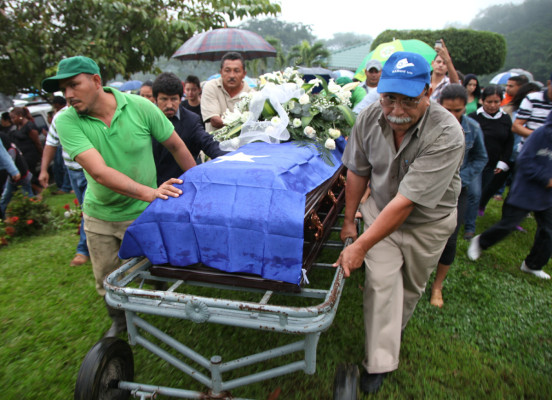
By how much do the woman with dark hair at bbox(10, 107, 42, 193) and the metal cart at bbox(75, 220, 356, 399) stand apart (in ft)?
25.4

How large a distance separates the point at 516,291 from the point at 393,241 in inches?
90.4

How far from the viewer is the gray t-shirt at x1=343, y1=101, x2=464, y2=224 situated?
211 cm

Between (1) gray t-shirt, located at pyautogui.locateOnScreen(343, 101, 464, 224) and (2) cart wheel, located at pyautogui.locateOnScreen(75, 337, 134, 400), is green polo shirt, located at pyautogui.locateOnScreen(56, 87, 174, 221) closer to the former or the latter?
(2) cart wheel, located at pyautogui.locateOnScreen(75, 337, 134, 400)

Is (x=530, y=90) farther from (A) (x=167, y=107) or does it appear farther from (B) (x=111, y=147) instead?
(B) (x=111, y=147)

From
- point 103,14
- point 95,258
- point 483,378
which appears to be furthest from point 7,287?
point 103,14

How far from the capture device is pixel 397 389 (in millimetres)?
2582

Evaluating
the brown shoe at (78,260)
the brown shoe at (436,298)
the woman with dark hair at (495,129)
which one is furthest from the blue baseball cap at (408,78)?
the brown shoe at (78,260)

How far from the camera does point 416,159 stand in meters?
2.16

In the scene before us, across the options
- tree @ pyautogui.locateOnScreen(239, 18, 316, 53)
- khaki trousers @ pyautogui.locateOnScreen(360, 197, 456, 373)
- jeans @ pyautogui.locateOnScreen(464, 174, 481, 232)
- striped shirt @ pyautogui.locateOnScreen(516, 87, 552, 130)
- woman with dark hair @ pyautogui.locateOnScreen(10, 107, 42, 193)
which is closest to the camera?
khaki trousers @ pyautogui.locateOnScreen(360, 197, 456, 373)

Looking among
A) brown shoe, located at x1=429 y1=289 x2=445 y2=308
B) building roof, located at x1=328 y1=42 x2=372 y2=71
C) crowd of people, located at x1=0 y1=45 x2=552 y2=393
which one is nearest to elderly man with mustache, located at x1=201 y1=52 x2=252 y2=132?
crowd of people, located at x1=0 y1=45 x2=552 y2=393

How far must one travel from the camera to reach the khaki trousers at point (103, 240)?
287 cm

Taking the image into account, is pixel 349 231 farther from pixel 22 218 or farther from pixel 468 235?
pixel 22 218

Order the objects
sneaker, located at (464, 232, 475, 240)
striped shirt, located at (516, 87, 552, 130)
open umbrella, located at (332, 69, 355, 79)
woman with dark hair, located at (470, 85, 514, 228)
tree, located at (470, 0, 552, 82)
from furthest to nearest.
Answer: tree, located at (470, 0, 552, 82) → open umbrella, located at (332, 69, 355, 79) → sneaker, located at (464, 232, 475, 240) → woman with dark hair, located at (470, 85, 514, 228) → striped shirt, located at (516, 87, 552, 130)

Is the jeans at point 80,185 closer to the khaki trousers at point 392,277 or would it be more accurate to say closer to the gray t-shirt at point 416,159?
the gray t-shirt at point 416,159
